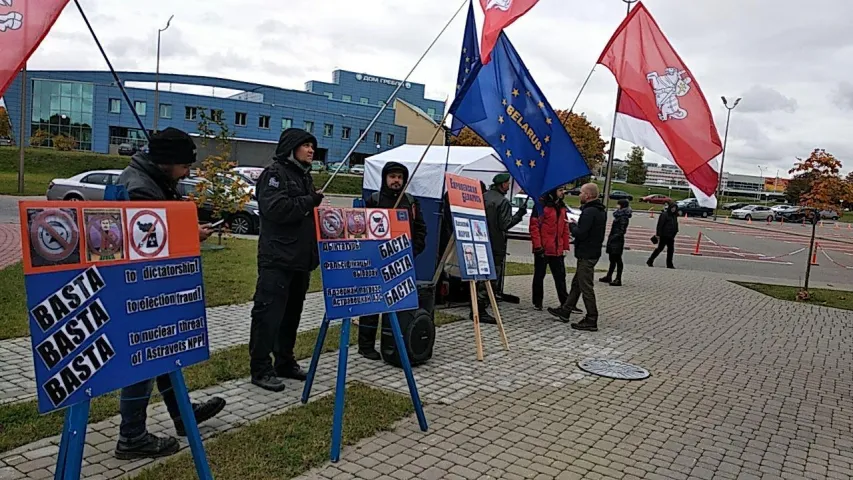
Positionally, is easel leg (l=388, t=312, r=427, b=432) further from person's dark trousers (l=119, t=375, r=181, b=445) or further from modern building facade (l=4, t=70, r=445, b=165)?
modern building facade (l=4, t=70, r=445, b=165)

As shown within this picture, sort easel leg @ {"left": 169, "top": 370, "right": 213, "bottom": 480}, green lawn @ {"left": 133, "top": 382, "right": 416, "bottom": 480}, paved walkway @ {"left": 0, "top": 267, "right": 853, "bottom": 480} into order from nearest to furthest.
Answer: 1. easel leg @ {"left": 169, "top": 370, "right": 213, "bottom": 480}
2. green lawn @ {"left": 133, "top": 382, "right": 416, "bottom": 480}
3. paved walkway @ {"left": 0, "top": 267, "right": 853, "bottom": 480}

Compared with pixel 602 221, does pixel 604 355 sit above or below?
below

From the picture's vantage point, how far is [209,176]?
14125mm

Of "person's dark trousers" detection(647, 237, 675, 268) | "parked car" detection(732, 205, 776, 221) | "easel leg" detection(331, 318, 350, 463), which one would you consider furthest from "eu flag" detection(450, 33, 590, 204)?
"parked car" detection(732, 205, 776, 221)

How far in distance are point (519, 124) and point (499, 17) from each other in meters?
1.68

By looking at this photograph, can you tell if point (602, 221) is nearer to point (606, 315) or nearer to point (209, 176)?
point (606, 315)

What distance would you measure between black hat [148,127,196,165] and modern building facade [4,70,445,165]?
49444 millimetres

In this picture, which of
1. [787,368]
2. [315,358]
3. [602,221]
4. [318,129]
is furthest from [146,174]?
[318,129]

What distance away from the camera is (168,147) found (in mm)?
4051

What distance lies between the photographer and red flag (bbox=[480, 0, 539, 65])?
6113 mm

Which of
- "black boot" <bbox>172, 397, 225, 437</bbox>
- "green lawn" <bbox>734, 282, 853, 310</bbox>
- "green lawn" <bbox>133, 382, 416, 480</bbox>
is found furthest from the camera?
"green lawn" <bbox>734, 282, 853, 310</bbox>

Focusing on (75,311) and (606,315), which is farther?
(606,315)

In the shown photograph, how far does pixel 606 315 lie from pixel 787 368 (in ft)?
9.92

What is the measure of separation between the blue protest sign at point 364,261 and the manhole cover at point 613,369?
2755 mm
